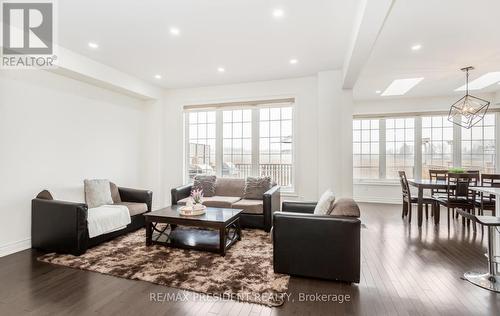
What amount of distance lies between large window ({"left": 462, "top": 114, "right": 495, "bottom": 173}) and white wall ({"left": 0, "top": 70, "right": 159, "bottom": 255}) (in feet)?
27.6

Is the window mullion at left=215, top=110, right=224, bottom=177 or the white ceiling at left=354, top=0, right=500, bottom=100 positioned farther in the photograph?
the window mullion at left=215, top=110, right=224, bottom=177

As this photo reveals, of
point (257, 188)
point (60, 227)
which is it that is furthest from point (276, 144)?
point (60, 227)

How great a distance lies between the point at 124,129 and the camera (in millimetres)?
5309

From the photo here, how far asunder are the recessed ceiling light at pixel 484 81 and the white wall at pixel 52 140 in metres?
7.43

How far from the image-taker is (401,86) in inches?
227

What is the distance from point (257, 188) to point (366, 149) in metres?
4.20

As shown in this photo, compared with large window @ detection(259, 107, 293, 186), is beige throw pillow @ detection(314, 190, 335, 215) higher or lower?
lower

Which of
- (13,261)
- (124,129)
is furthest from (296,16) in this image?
(13,261)

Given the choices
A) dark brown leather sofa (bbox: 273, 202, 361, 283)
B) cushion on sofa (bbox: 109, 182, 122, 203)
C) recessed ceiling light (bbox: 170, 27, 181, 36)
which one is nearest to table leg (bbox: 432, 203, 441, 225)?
dark brown leather sofa (bbox: 273, 202, 361, 283)

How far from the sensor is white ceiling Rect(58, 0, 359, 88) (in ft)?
8.92

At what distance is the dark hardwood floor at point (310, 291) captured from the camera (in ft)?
6.74

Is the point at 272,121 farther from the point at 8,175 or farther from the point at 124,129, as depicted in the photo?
the point at 8,175

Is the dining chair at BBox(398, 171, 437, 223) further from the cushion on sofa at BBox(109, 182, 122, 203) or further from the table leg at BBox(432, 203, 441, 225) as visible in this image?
the cushion on sofa at BBox(109, 182, 122, 203)

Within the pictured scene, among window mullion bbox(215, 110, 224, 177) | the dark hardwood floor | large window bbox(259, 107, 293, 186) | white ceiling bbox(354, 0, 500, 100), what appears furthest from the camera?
window mullion bbox(215, 110, 224, 177)
